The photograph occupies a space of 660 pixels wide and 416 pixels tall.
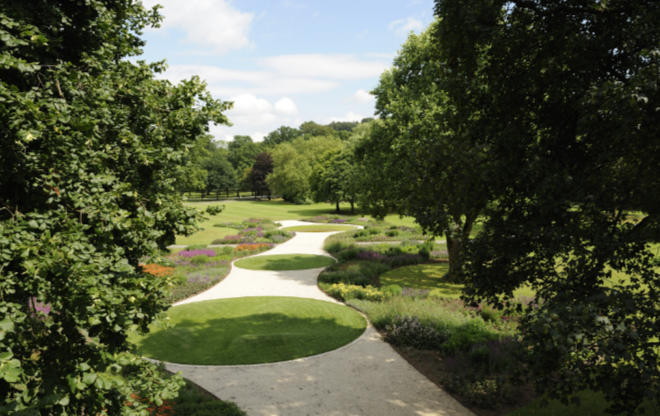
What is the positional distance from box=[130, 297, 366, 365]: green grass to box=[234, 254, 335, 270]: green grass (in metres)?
6.20

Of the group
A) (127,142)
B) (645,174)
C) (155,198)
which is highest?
(127,142)

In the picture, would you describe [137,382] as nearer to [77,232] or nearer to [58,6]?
[77,232]

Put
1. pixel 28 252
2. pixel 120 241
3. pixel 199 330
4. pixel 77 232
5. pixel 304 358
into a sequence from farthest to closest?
pixel 199 330 < pixel 304 358 < pixel 120 241 < pixel 77 232 < pixel 28 252

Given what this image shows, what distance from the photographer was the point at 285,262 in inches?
921

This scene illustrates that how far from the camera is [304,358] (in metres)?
10.9

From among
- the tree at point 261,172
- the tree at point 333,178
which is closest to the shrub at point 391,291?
the tree at point 333,178

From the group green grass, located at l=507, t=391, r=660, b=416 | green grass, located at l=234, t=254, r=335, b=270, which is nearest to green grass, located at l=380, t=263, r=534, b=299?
green grass, located at l=234, t=254, r=335, b=270

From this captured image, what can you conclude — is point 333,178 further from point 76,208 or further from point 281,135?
point 281,135

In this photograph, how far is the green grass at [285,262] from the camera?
73.6 ft

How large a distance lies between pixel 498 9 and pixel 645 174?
3834 mm

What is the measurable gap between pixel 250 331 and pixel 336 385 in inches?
176

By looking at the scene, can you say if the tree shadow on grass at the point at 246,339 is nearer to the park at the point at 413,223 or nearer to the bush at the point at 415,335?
the park at the point at 413,223

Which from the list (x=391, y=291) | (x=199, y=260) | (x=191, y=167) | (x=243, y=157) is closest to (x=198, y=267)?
(x=199, y=260)

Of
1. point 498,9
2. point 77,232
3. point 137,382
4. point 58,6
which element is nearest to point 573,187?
point 498,9
